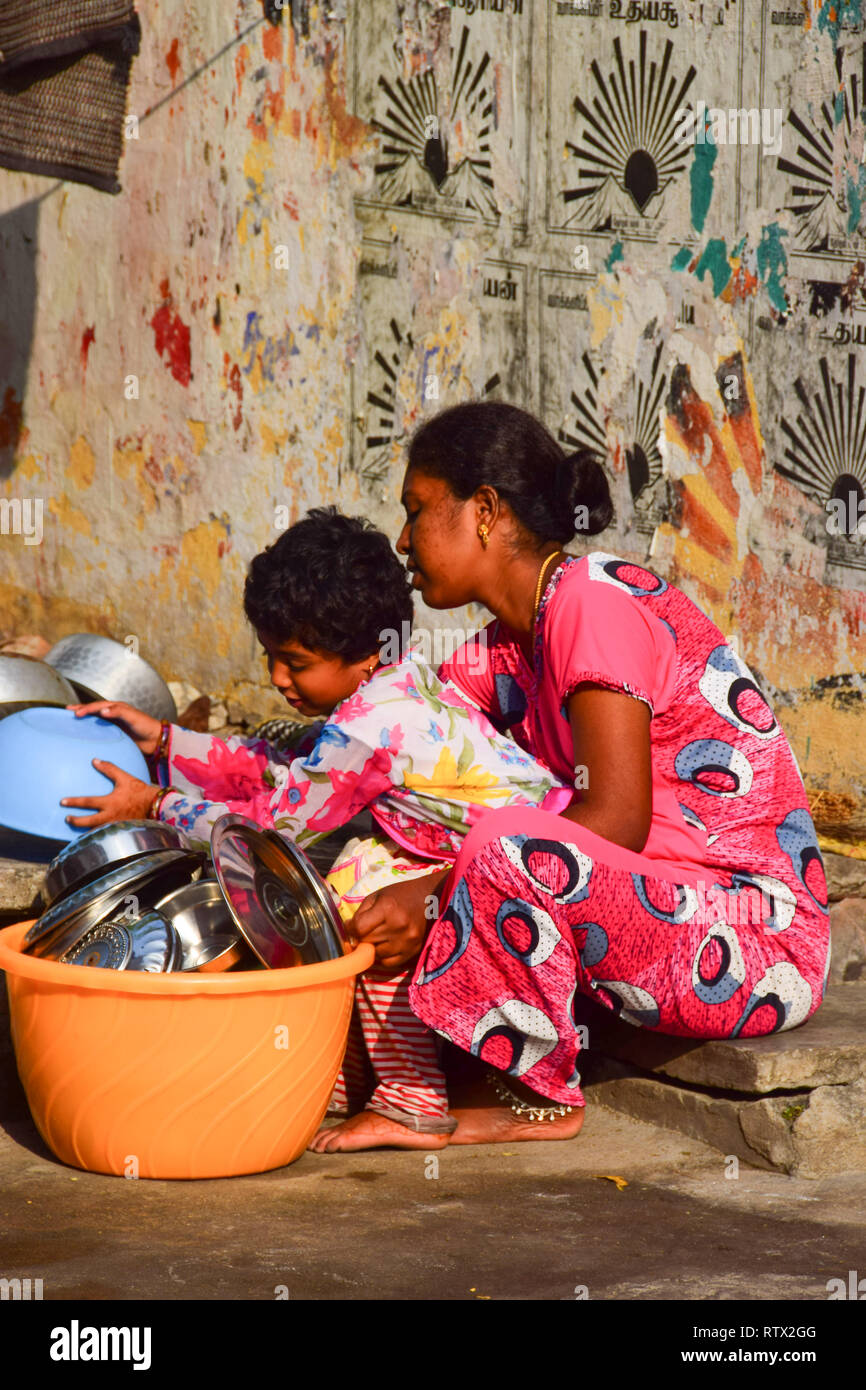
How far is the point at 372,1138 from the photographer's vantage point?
9.65 ft

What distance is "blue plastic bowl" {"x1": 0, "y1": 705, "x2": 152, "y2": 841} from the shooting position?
10.6 ft

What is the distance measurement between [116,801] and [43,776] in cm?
16

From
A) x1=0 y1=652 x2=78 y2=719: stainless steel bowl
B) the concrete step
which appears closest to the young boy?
x1=0 y1=652 x2=78 y2=719: stainless steel bowl

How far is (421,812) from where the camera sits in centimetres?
308

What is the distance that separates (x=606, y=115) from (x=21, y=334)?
3396 millimetres

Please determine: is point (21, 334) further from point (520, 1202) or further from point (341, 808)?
point (520, 1202)

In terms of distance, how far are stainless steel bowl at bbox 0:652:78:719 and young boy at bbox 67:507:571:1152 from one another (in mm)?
220

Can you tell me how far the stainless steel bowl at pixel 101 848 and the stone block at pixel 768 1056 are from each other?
1.08m

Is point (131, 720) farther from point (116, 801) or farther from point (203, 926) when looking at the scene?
point (203, 926)

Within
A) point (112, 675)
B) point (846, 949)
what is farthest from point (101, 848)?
point (846, 949)

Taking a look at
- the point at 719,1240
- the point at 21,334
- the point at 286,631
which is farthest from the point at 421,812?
the point at 21,334

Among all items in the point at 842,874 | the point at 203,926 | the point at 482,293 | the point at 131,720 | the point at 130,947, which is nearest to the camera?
the point at 130,947

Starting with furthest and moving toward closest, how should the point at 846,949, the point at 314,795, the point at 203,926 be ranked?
the point at 846,949
the point at 314,795
the point at 203,926

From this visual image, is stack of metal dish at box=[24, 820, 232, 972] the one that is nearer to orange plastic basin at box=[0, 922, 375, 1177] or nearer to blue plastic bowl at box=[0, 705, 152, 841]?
orange plastic basin at box=[0, 922, 375, 1177]
